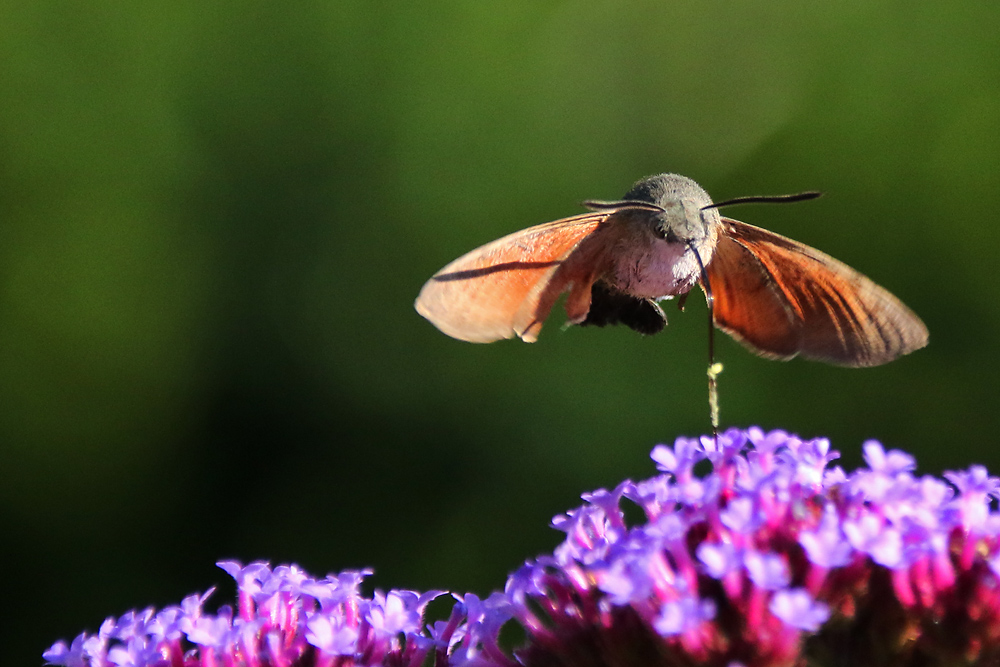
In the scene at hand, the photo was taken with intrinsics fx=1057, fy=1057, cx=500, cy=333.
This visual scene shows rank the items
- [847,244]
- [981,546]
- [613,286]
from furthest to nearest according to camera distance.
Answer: [847,244] → [613,286] → [981,546]

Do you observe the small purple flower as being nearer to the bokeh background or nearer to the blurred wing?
the blurred wing

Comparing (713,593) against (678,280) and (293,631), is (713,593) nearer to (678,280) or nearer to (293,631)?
(293,631)

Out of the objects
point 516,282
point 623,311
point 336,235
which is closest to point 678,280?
point 623,311

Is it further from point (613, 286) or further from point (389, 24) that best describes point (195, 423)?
point (613, 286)

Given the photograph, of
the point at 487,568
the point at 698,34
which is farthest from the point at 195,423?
the point at 698,34

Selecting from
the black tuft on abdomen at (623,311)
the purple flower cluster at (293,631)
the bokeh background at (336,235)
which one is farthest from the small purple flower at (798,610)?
the bokeh background at (336,235)

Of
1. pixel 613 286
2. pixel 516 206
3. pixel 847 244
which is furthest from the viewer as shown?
pixel 516 206

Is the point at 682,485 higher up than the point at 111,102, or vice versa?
the point at 111,102
